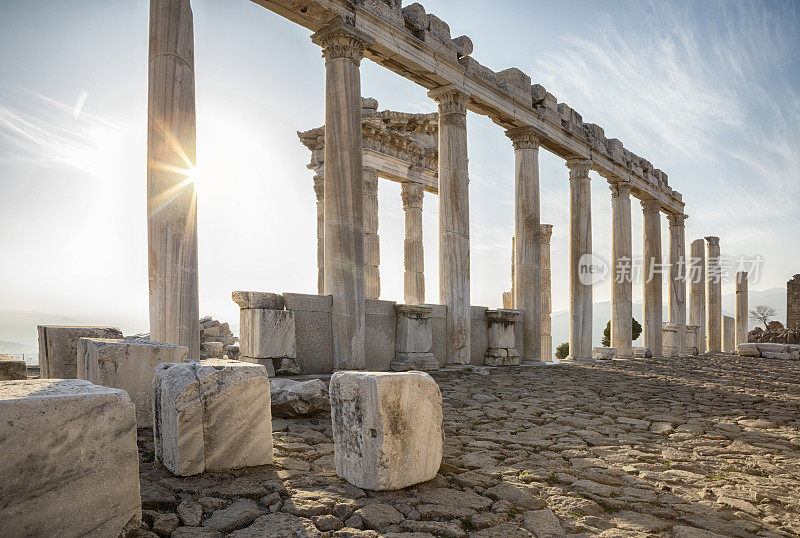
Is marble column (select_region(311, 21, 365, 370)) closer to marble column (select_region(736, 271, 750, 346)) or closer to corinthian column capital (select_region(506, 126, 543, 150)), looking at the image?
corinthian column capital (select_region(506, 126, 543, 150))

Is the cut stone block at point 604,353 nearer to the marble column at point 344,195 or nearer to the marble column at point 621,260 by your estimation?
the marble column at point 621,260

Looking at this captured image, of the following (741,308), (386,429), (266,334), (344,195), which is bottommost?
(741,308)

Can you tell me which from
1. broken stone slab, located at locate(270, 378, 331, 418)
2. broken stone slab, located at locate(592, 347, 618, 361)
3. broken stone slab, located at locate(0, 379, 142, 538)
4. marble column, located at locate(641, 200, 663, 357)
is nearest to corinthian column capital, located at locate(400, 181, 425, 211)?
broken stone slab, located at locate(592, 347, 618, 361)

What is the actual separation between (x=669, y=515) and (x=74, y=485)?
3.22 m

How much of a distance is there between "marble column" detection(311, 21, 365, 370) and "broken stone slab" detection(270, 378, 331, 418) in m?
2.94

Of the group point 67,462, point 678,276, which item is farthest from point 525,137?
point 67,462

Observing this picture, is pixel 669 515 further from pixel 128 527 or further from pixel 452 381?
pixel 452 381

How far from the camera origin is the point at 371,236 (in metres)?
17.0

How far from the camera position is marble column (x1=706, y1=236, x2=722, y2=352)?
26125mm

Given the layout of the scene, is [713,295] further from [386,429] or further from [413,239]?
[386,429]

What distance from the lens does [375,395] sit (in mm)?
3521

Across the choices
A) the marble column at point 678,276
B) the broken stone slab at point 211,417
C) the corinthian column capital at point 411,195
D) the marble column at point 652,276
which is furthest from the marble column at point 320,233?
the marble column at point 678,276

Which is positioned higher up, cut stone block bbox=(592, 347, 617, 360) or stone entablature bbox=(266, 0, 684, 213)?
stone entablature bbox=(266, 0, 684, 213)

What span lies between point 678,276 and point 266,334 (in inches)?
762
